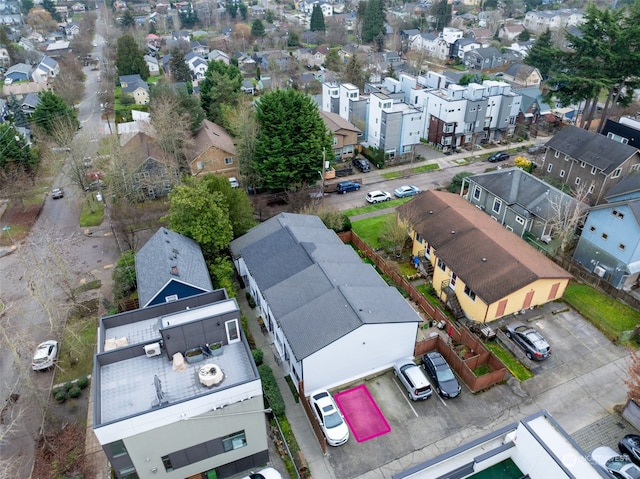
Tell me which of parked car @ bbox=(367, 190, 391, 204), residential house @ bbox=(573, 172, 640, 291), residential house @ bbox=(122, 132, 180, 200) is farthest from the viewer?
parked car @ bbox=(367, 190, 391, 204)

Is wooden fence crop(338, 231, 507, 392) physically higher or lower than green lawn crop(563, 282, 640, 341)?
higher

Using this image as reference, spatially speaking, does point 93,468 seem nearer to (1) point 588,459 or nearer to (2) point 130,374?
(2) point 130,374

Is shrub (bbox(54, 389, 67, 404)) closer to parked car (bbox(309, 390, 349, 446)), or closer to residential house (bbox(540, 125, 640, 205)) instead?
parked car (bbox(309, 390, 349, 446))

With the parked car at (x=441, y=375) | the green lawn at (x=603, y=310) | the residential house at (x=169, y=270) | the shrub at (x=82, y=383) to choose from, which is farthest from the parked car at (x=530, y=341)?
the shrub at (x=82, y=383)

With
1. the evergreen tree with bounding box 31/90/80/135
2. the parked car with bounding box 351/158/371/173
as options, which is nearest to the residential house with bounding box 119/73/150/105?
the evergreen tree with bounding box 31/90/80/135

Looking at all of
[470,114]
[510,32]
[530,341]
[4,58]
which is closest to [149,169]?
[530,341]

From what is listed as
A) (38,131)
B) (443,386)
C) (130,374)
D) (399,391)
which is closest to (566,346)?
(443,386)
